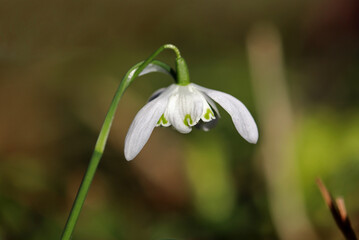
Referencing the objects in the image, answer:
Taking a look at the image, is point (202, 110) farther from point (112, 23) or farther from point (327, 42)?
point (112, 23)

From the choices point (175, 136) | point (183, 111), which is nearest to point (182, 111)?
point (183, 111)

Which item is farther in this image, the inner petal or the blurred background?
the blurred background

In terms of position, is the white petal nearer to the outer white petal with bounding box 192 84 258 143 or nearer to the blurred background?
the outer white petal with bounding box 192 84 258 143

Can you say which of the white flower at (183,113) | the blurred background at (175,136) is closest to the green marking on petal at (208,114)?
the white flower at (183,113)

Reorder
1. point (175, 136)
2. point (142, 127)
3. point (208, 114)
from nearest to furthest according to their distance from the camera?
point (142, 127)
point (208, 114)
point (175, 136)

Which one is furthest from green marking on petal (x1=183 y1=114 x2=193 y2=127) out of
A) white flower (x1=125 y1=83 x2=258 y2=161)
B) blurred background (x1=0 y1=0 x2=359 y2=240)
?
blurred background (x1=0 y1=0 x2=359 y2=240)

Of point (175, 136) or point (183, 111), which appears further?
point (175, 136)

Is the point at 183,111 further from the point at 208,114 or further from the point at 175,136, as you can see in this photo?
the point at 175,136

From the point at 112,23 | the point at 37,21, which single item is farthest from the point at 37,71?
the point at 112,23
